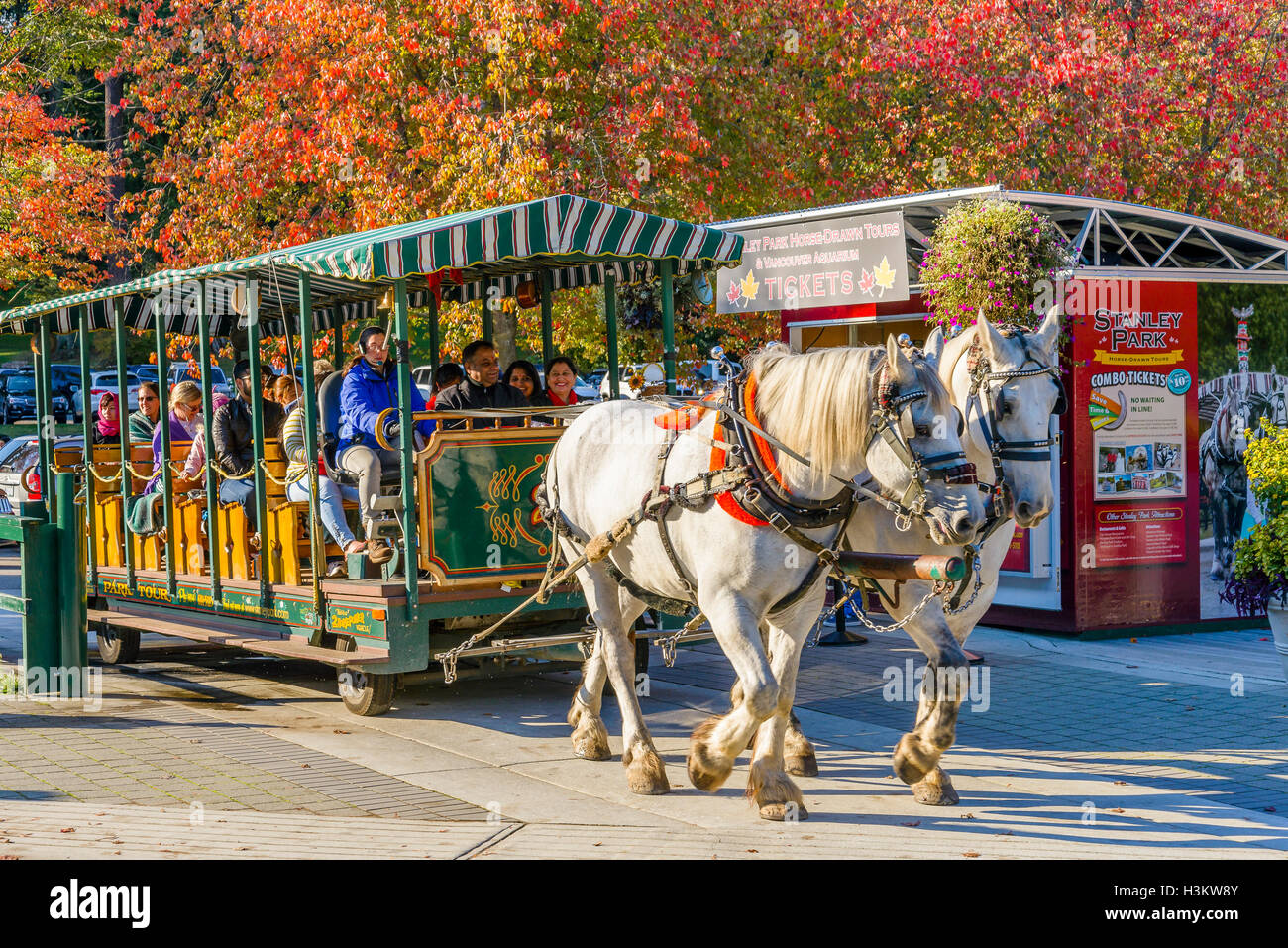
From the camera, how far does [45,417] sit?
11.3 metres

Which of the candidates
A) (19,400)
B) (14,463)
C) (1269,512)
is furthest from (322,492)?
(19,400)

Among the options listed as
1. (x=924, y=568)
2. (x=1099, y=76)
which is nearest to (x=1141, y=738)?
(x=924, y=568)

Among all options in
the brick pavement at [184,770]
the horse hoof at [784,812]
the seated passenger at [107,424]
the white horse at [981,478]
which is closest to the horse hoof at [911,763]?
the white horse at [981,478]

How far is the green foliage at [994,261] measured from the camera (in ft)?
30.9

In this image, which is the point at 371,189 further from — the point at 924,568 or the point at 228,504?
the point at 924,568

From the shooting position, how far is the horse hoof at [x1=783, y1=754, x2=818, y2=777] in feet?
24.2

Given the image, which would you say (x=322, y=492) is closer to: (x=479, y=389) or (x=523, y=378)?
(x=479, y=389)

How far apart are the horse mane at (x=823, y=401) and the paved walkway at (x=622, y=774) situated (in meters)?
1.64

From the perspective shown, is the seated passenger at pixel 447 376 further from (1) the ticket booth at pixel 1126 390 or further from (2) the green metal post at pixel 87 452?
(1) the ticket booth at pixel 1126 390

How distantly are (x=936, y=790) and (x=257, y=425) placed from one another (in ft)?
16.0

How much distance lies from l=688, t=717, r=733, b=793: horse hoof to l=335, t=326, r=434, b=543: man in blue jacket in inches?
120

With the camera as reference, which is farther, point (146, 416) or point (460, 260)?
point (146, 416)

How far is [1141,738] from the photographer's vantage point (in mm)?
8156

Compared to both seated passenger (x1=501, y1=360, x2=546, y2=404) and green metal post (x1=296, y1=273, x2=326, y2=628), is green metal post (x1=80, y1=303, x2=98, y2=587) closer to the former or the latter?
green metal post (x1=296, y1=273, x2=326, y2=628)
